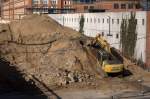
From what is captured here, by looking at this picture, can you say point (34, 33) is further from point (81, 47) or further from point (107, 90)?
point (107, 90)

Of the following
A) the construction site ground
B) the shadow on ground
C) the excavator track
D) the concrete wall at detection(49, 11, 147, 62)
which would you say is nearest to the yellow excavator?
the excavator track

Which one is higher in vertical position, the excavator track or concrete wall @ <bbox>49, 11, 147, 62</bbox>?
concrete wall @ <bbox>49, 11, 147, 62</bbox>

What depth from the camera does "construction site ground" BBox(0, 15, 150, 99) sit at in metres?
30.0

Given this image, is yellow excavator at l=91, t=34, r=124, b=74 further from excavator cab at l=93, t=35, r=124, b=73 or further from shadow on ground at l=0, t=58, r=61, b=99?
shadow on ground at l=0, t=58, r=61, b=99

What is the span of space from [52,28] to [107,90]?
1311cm

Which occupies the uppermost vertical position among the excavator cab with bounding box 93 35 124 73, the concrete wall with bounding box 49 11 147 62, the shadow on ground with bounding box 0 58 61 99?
the concrete wall with bounding box 49 11 147 62

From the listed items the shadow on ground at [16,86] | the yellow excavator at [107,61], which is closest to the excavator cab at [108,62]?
the yellow excavator at [107,61]

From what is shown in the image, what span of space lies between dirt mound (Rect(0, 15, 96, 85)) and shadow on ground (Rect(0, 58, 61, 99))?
101cm

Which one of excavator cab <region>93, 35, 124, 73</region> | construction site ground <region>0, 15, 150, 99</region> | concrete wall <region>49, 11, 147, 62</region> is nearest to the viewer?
construction site ground <region>0, 15, 150, 99</region>

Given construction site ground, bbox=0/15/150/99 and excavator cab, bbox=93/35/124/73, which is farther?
excavator cab, bbox=93/35/124/73

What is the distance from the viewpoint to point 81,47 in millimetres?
37281

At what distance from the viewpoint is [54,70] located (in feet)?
109

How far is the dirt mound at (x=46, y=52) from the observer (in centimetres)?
3297

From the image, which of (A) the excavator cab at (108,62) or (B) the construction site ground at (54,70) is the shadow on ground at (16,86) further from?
(A) the excavator cab at (108,62)
